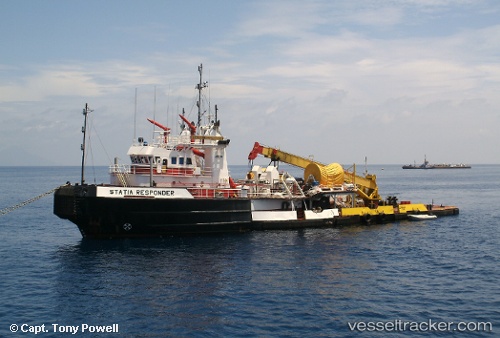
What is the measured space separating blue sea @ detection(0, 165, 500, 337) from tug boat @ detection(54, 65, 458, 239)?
1263 mm

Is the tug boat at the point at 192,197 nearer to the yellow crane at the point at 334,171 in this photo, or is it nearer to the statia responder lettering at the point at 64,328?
the yellow crane at the point at 334,171

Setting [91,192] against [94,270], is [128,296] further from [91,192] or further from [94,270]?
[91,192]

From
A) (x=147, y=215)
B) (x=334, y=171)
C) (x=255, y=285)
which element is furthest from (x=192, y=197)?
(x=334, y=171)

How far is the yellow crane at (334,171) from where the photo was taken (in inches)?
Result: 1829

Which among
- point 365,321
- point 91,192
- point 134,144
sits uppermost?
point 134,144

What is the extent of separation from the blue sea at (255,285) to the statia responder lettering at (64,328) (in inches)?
2.9

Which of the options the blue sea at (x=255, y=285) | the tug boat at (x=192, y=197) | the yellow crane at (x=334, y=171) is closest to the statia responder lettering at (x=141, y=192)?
the tug boat at (x=192, y=197)

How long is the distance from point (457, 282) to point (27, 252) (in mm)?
27358

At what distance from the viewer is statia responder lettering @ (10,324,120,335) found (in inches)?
773

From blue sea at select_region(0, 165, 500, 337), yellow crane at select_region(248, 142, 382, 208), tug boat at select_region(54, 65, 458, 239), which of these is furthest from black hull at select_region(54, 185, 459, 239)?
yellow crane at select_region(248, 142, 382, 208)

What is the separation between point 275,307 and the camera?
74.0ft

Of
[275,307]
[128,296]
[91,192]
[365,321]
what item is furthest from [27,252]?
[365,321]

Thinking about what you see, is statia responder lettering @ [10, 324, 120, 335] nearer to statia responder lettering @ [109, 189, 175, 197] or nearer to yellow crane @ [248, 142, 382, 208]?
statia responder lettering @ [109, 189, 175, 197]

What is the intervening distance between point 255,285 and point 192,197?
12.8 meters
